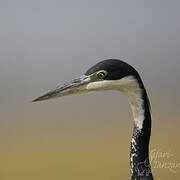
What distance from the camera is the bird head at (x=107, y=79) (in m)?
1.31

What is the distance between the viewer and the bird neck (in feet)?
4.30

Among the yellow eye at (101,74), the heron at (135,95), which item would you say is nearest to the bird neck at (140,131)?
the heron at (135,95)

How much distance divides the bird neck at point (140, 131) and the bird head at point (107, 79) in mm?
36

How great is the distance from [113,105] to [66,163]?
46 cm

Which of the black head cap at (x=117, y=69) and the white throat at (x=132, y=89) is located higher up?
the black head cap at (x=117, y=69)

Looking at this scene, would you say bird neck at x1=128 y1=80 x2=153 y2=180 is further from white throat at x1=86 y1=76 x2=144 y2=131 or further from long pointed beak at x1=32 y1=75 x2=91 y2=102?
long pointed beak at x1=32 y1=75 x2=91 y2=102

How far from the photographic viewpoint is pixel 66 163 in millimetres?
2047

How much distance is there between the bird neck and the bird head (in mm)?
36

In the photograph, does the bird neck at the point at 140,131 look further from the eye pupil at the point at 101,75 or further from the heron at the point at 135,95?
the eye pupil at the point at 101,75

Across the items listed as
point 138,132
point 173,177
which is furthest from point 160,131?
Answer: point 138,132

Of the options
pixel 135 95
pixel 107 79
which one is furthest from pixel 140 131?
pixel 107 79

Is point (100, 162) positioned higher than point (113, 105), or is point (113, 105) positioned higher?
point (113, 105)

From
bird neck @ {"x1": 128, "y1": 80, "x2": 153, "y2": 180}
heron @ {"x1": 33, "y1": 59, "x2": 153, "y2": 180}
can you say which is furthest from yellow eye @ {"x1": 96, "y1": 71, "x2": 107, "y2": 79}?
bird neck @ {"x1": 128, "y1": 80, "x2": 153, "y2": 180}

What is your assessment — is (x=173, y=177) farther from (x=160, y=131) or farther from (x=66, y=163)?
(x=66, y=163)
